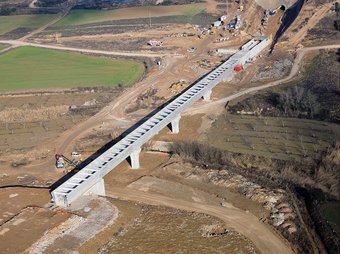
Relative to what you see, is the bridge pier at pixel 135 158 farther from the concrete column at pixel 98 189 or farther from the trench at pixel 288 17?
the trench at pixel 288 17

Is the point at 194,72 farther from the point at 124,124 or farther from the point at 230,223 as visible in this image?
the point at 230,223

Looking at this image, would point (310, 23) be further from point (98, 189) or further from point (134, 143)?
point (98, 189)

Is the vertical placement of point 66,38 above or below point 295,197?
above

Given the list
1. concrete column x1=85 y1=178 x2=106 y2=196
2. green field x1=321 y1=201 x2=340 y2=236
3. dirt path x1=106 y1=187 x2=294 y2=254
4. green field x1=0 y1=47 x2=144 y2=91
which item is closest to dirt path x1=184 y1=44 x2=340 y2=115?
green field x1=0 y1=47 x2=144 y2=91

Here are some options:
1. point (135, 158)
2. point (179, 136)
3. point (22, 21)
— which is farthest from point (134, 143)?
point (22, 21)

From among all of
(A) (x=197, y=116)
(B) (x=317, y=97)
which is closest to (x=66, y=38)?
(A) (x=197, y=116)

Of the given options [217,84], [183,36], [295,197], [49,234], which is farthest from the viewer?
[183,36]

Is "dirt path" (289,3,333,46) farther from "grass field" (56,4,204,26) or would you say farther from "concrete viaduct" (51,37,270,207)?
"grass field" (56,4,204,26)
